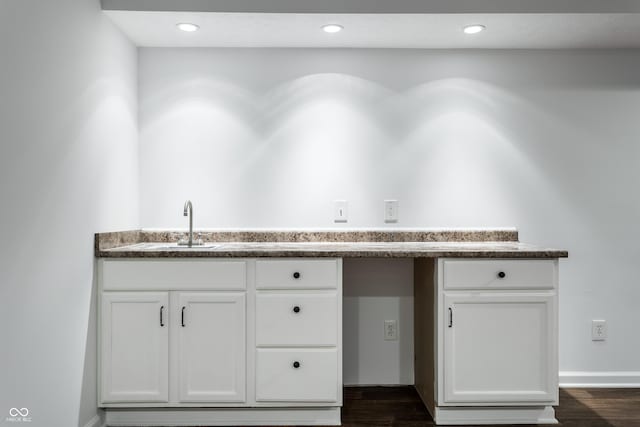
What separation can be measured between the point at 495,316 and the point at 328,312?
773mm

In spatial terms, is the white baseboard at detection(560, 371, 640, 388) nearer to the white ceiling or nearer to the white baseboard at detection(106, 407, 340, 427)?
the white baseboard at detection(106, 407, 340, 427)

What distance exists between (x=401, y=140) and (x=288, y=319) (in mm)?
1225

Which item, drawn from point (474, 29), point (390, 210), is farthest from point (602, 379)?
point (474, 29)

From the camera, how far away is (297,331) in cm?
223

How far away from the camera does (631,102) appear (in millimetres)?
2770

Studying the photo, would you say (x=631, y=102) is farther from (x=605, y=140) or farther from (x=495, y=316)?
(x=495, y=316)

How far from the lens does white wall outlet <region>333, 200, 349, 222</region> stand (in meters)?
2.76

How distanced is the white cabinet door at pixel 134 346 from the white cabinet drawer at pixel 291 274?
1.49 ft

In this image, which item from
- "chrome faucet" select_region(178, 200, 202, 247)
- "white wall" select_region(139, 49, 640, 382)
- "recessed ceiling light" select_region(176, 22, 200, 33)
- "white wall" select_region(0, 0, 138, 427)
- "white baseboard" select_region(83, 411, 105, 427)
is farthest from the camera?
"white wall" select_region(139, 49, 640, 382)

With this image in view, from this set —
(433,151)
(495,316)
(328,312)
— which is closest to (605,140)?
(433,151)

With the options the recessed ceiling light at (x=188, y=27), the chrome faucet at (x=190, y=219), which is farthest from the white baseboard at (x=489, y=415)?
the recessed ceiling light at (x=188, y=27)

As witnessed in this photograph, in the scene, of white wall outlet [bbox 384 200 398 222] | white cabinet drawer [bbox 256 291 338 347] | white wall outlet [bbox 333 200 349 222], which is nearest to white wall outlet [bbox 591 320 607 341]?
white wall outlet [bbox 384 200 398 222]

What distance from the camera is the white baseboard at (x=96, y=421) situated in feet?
7.02

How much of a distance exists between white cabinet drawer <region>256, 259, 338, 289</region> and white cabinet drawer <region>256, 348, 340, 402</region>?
11.9 inches
